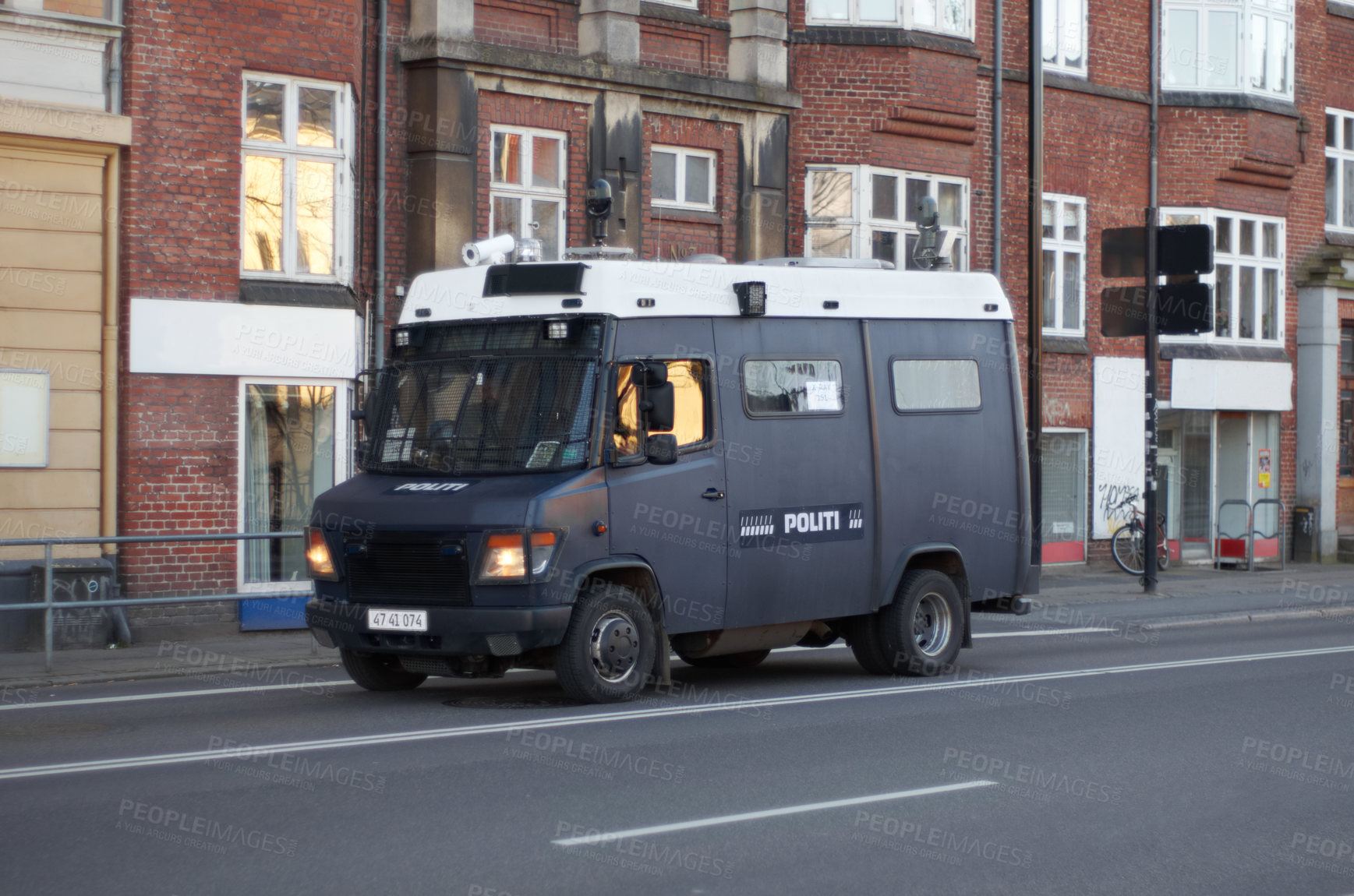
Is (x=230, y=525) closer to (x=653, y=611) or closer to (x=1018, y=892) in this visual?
(x=653, y=611)

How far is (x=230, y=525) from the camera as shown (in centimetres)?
1691

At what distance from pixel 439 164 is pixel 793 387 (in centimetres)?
809

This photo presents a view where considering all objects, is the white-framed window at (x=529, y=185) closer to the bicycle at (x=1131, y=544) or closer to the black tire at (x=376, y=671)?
the black tire at (x=376, y=671)

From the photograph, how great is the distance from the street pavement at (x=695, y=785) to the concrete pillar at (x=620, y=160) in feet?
27.2

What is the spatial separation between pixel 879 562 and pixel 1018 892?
6561 mm

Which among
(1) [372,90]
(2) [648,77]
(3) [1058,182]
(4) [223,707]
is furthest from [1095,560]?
(4) [223,707]

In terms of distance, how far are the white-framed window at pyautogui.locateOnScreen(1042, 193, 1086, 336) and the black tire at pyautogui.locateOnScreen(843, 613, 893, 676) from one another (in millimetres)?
13740

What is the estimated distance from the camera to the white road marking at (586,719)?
9.02 metres

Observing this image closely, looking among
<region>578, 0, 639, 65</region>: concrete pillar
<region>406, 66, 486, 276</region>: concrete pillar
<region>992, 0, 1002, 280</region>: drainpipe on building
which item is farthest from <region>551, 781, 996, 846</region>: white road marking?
<region>992, 0, 1002, 280</region>: drainpipe on building

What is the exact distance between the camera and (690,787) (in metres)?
8.44

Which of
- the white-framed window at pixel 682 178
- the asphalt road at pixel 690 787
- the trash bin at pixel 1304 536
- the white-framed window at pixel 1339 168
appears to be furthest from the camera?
the white-framed window at pixel 1339 168

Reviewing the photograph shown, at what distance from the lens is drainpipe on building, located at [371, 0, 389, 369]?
1905 cm

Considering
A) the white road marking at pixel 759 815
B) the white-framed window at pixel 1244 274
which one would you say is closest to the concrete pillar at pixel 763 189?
the white-framed window at pixel 1244 274

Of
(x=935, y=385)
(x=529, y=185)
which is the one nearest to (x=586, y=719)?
(x=935, y=385)
